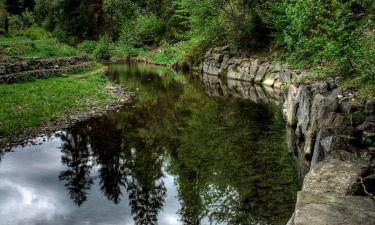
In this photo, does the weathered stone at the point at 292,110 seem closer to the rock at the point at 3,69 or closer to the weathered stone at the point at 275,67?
the weathered stone at the point at 275,67

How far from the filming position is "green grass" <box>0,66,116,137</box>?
18.3 m

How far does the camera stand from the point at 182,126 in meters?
20.8

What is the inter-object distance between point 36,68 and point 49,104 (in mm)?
10660

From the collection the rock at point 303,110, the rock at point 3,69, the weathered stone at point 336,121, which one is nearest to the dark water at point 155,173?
the rock at point 303,110

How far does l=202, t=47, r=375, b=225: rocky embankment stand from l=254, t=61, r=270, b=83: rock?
1473 cm

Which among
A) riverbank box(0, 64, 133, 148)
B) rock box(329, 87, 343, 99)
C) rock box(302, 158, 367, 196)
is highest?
rock box(329, 87, 343, 99)

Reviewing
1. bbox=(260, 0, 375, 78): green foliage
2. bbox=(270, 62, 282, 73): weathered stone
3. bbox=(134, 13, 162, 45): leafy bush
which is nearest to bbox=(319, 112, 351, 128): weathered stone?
bbox=(260, 0, 375, 78): green foliage

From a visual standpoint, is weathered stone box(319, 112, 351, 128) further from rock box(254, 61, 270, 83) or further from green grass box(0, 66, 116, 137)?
rock box(254, 61, 270, 83)

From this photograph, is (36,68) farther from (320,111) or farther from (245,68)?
(320,111)

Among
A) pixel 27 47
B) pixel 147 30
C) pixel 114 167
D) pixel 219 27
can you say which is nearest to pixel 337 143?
pixel 114 167

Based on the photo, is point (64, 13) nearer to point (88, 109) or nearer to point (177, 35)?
point (177, 35)

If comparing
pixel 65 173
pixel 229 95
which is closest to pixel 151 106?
pixel 229 95

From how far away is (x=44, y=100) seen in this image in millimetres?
22516

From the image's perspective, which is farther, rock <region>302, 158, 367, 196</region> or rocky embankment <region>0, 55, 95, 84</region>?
rocky embankment <region>0, 55, 95, 84</region>
